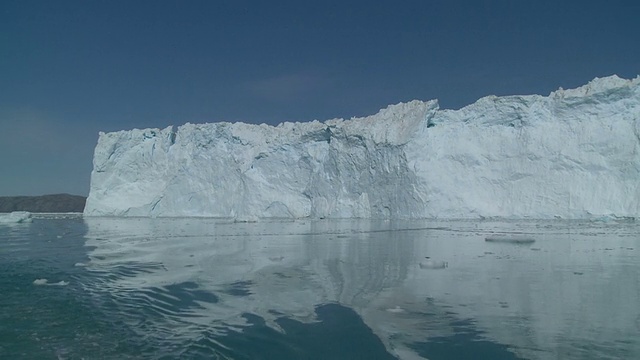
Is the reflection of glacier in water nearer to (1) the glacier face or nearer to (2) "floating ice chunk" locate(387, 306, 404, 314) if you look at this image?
(2) "floating ice chunk" locate(387, 306, 404, 314)

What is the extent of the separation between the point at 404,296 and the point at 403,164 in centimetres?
2362

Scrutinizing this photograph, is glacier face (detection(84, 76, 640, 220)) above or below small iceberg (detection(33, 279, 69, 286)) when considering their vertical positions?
above

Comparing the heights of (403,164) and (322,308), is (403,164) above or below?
above

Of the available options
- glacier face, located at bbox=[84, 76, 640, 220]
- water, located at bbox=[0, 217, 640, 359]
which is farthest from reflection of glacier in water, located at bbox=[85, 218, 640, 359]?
glacier face, located at bbox=[84, 76, 640, 220]

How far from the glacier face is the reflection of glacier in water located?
18114 mm

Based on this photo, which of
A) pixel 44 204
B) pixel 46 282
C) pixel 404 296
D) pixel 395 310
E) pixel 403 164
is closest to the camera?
pixel 395 310

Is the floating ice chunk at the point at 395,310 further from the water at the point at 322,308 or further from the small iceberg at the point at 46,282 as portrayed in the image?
the small iceberg at the point at 46,282

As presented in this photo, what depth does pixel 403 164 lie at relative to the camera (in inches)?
1123

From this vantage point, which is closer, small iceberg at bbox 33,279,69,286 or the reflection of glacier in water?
the reflection of glacier in water

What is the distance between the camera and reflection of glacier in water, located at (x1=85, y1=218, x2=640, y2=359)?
372cm

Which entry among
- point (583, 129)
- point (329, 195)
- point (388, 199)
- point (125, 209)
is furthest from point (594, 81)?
point (125, 209)

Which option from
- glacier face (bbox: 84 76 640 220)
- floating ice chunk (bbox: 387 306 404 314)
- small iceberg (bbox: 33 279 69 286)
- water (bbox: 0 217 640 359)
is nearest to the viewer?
water (bbox: 0 217 640 359)

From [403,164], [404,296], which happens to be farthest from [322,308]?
[403,164]

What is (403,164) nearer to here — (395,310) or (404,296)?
(404,296)
